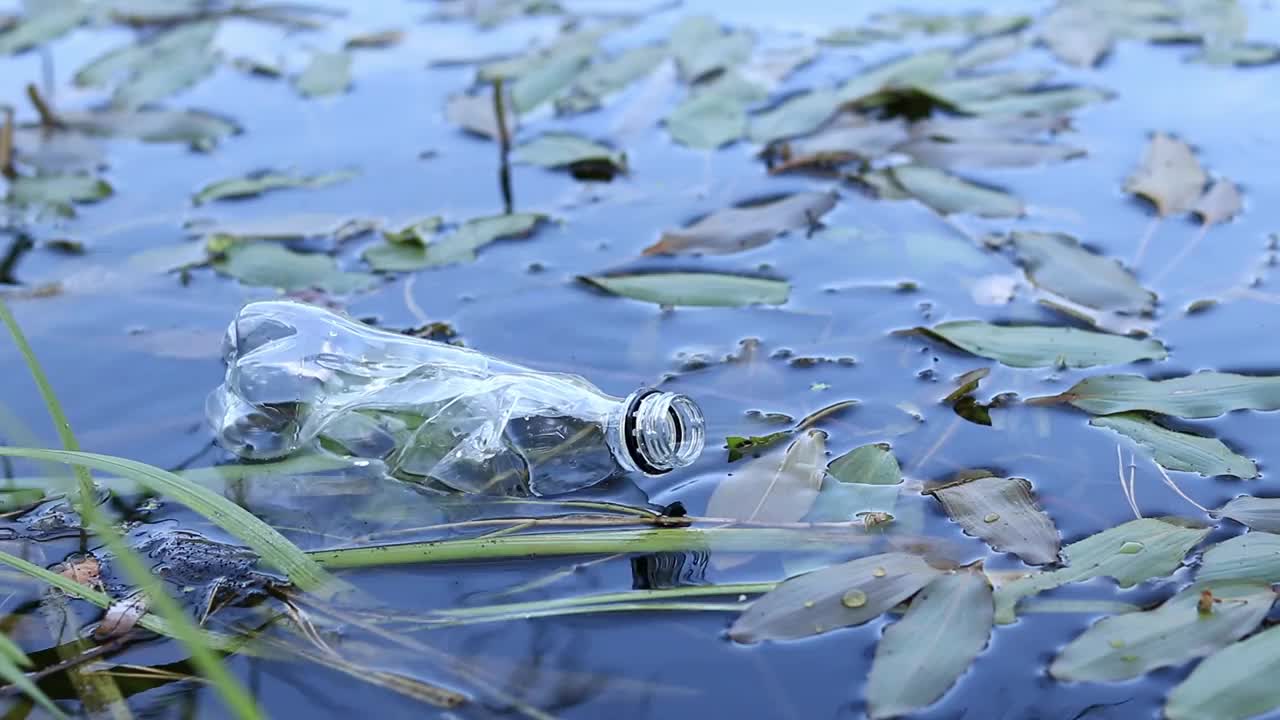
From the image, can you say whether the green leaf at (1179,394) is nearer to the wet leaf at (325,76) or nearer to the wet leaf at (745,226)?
the wet leaf at (745,226)

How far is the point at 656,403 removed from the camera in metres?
0.94

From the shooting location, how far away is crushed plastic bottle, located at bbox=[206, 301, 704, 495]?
3.25 feet

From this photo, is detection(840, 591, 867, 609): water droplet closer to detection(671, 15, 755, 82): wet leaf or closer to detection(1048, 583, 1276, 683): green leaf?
detection(1048, 583, 1276, 683): green leaf

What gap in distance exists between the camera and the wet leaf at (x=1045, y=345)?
1.13 m

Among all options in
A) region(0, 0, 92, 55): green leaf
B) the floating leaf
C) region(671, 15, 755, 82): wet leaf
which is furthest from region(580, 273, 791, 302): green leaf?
region(0, 0, 92, 55): green leaf

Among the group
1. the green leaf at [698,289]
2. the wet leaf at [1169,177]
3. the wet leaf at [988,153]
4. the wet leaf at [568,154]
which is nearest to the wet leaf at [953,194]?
the wet leaf at [988,153]

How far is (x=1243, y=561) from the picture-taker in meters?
0.83

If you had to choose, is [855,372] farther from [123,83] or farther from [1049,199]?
[123,83]

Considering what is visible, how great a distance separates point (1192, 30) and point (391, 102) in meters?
1.35

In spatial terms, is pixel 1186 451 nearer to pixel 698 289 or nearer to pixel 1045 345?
pixel 1045 345

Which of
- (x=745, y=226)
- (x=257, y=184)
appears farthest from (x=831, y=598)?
(x=257, y=184)

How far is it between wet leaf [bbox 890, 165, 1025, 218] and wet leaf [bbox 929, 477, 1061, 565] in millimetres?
585

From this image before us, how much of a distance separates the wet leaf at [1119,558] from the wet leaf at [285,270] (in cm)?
84

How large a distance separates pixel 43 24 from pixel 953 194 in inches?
73.6
